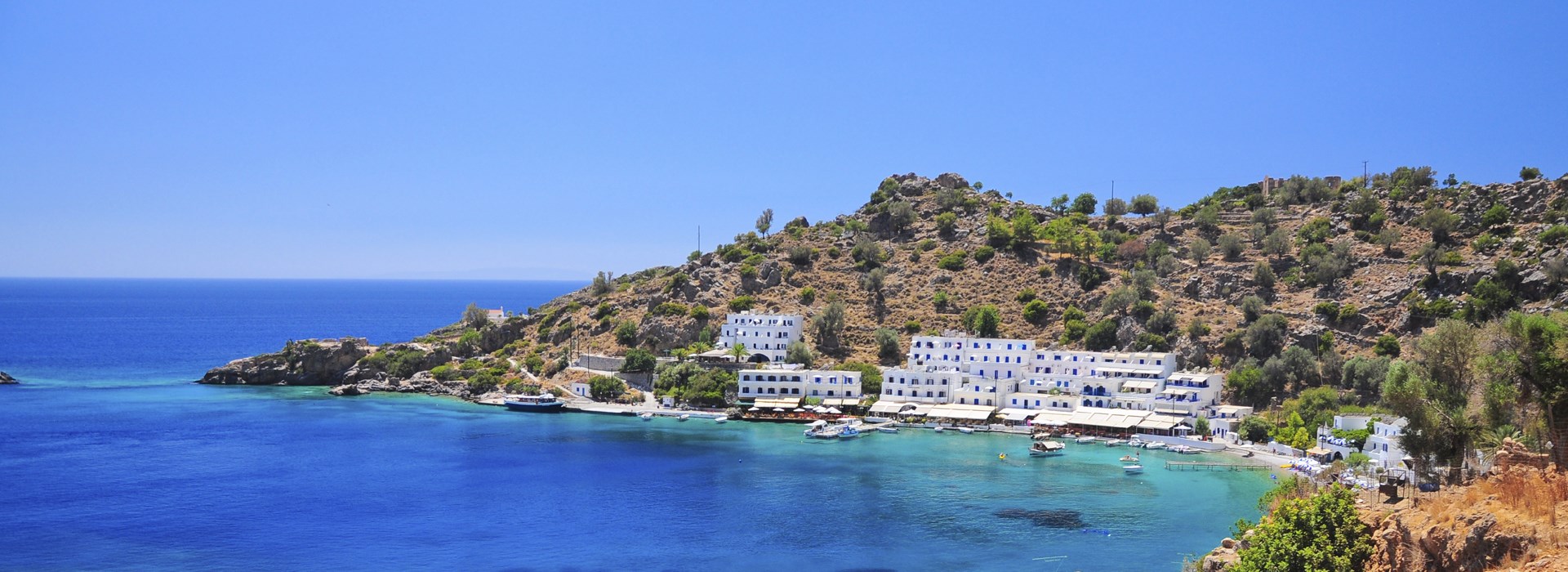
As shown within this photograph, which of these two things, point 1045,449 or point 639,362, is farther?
point 639,362

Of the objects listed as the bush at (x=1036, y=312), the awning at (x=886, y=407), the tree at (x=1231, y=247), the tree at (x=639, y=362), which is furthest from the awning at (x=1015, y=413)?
the tree at (x=1231, y=247)

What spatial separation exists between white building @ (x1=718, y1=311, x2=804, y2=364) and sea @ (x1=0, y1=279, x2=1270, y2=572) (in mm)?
16137

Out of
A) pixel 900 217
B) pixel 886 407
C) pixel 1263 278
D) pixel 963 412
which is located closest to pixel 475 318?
pixel 900 217

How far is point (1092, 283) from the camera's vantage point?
3875 inches

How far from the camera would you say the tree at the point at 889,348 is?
301 feet

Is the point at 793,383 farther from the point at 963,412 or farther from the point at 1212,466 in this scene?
the point at 1212,466

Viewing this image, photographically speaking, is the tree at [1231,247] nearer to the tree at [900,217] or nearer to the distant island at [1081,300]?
the distant island at [1081,300]

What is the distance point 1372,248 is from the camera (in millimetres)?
93062

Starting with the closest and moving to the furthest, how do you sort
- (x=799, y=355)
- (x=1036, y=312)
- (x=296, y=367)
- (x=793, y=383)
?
(x=793, y=383), (x=799, y=355), (x=1036, y=312), (x=296, y=367)

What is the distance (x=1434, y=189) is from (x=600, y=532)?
8952 cm

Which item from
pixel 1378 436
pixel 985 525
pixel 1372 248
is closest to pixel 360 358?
pixel 985 525

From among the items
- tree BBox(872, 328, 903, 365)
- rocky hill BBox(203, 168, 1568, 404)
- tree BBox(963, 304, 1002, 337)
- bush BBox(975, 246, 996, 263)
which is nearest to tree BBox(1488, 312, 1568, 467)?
rocky hill BBox(203, 168, 1568, 404)

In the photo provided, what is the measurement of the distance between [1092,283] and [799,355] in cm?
2868

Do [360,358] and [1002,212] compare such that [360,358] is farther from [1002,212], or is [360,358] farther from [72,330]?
[72,330]
